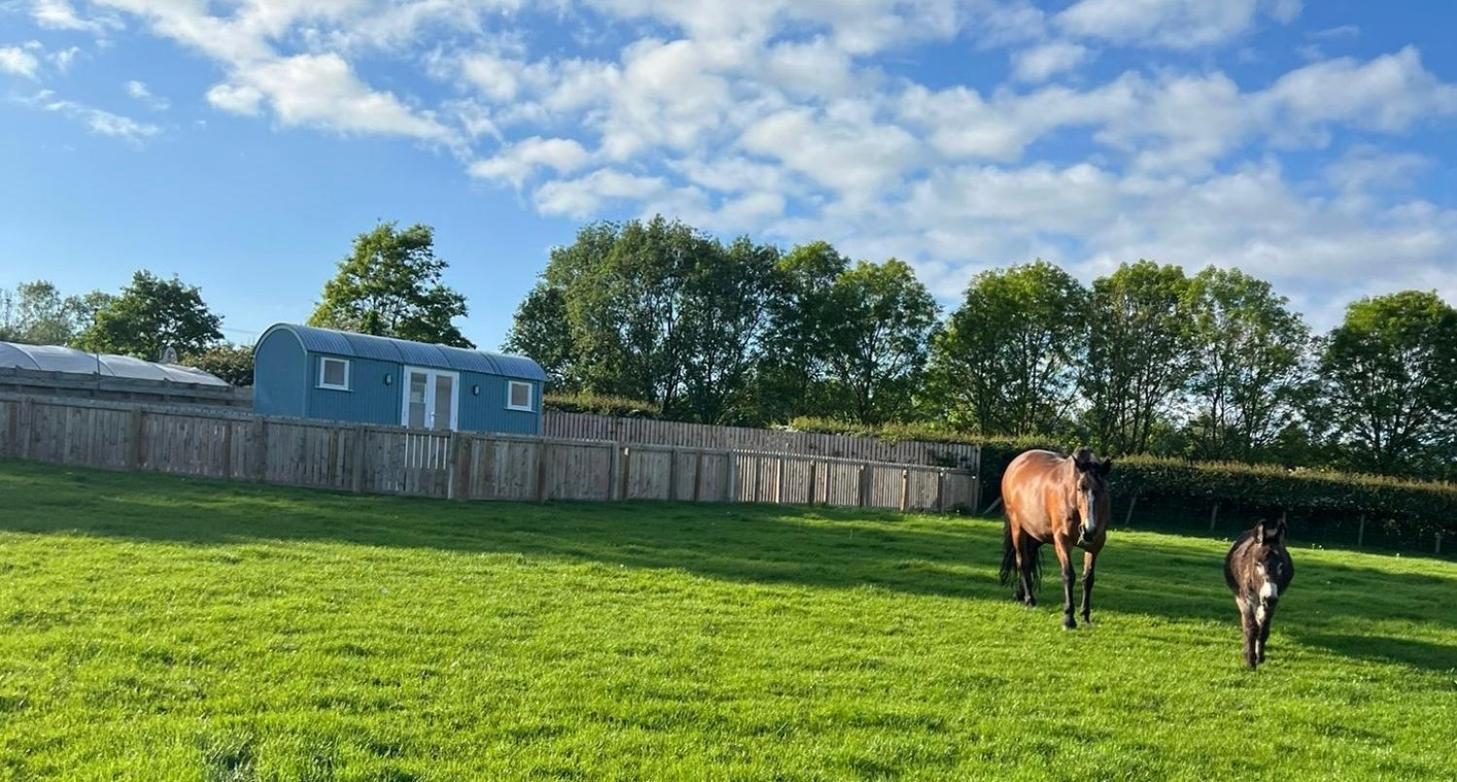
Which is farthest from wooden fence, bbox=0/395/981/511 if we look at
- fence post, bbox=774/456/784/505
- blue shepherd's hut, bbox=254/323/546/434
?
blue shepherd's hut, bbox=254/323/546/434

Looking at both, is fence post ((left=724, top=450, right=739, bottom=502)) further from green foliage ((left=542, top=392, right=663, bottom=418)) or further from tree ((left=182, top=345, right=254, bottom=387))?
tree ((left=182, top=345, right=254, bottom=387))

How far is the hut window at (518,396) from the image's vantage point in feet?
99.1

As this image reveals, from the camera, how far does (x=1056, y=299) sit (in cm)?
4916

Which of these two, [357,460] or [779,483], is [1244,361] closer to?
[779,483]

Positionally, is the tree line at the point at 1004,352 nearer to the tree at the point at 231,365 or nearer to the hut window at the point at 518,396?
the tree at the point at 231,365

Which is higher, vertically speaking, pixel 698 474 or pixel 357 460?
pixel 357 460

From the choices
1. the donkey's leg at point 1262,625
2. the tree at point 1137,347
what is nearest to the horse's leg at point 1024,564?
the donkey's leg at point 1262,625

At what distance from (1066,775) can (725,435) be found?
98.8 ft

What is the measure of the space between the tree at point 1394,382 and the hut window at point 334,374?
1548 inches

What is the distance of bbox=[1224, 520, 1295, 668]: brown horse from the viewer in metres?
8.71

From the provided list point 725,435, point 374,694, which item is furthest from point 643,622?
point 725,435

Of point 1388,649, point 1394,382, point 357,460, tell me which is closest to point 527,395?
point 357,460

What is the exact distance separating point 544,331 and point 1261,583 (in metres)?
49.5

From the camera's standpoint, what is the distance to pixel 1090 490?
33.1ft
